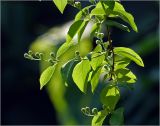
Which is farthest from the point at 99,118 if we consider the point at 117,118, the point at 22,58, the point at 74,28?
the point at 22,58

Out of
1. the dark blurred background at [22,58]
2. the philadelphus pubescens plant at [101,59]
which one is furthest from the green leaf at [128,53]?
the dark blurred background at [22,58]

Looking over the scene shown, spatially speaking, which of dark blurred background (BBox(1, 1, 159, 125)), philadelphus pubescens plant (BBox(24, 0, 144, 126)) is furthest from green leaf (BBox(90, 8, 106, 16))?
dark blurred background (BBox(1, 1, 159, 125))

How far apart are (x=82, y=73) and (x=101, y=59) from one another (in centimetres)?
3

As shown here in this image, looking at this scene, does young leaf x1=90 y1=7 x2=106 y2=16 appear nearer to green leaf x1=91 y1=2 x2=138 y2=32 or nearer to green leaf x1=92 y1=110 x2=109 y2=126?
green leaf x1=91 y1=2 x2=138 y2=32

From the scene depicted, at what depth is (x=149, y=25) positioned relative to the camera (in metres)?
3.69

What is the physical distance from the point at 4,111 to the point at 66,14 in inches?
37.5

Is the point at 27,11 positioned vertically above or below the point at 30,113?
above

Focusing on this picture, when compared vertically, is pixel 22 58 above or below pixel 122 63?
below

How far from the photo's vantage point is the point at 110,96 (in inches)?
33.0

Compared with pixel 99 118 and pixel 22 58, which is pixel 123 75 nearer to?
pixel 99 118

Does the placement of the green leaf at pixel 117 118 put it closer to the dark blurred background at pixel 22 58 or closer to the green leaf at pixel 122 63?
the green leaf at pixel 122 63

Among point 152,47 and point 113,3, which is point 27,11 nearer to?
point 152,47

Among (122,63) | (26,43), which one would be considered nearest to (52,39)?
(26,43)

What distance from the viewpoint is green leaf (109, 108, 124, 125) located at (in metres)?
0.83
